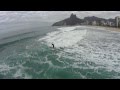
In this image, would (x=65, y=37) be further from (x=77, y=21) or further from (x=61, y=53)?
(x=61, y=53)

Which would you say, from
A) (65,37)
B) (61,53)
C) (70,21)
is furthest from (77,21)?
(61,53)

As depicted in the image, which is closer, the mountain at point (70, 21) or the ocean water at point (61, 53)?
the ocean water at point (61, 53)

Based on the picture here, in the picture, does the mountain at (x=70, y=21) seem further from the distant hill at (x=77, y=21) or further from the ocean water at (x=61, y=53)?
the ocean water at (x=61, y=53)

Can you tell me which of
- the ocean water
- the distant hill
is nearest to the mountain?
the distant hill

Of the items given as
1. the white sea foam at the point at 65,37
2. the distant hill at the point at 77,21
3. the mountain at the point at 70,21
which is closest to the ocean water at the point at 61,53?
the white sea foam at the point at 65,37

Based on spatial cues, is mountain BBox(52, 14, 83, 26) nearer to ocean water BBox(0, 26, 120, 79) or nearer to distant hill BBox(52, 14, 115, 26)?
distant hill BBox(52, 14, 115, 26)
